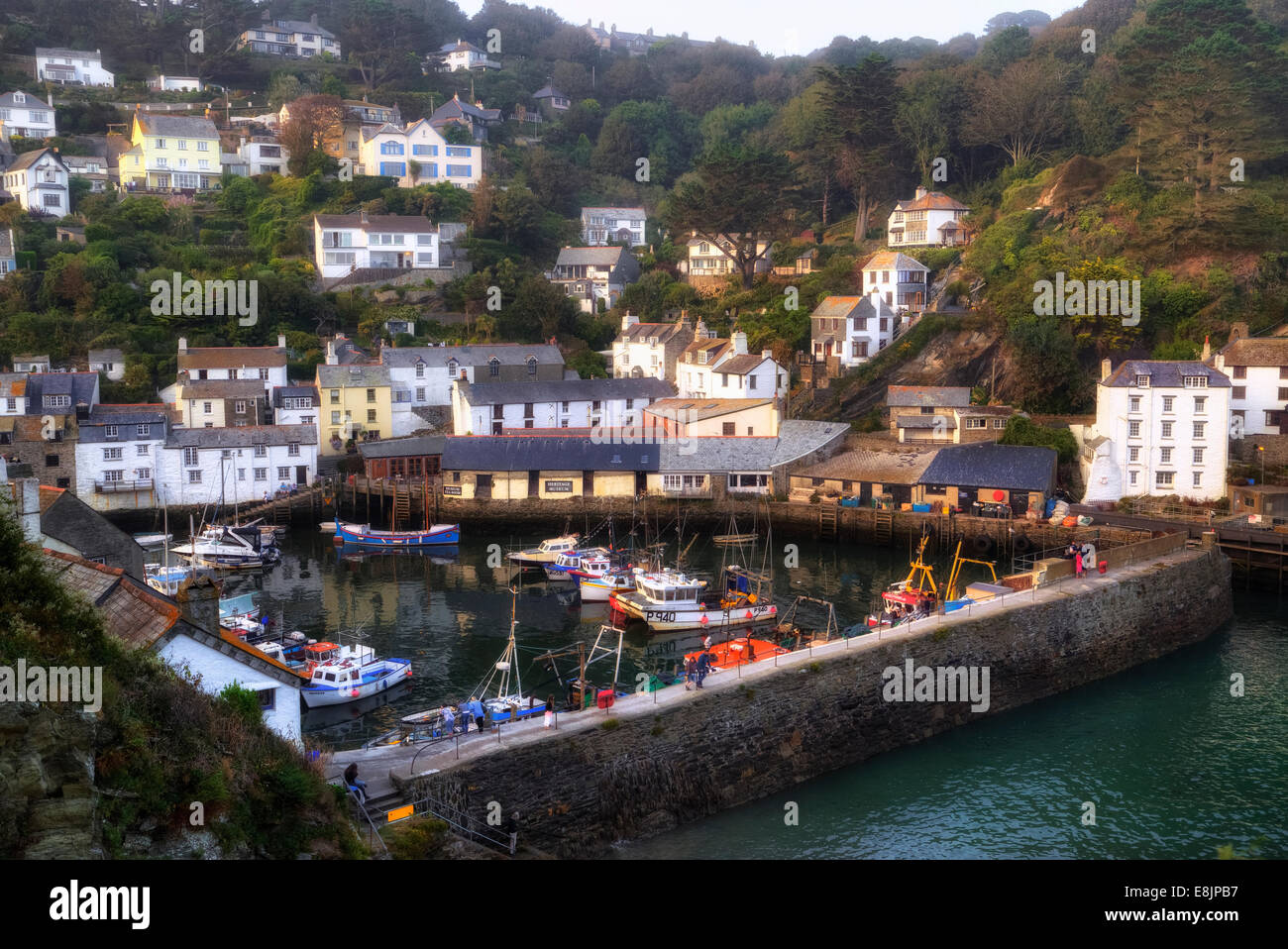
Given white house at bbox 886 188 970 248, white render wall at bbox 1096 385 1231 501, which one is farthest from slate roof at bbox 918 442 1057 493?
white house at bbox 886 188 970 248

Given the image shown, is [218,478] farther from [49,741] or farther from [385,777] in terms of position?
[49,741]

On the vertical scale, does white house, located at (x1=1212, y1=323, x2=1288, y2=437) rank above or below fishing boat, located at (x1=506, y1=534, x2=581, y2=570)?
above

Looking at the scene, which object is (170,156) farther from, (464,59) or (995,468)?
(995,468)

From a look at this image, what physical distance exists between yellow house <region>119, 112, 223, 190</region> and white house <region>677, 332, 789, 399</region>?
34102 mm

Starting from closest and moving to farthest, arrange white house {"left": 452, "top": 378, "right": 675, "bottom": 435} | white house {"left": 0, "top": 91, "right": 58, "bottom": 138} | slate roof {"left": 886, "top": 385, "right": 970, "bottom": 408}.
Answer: slate roof {"left": 886, "top": 385, "right": 970, "bottom": 408} → white house {"left": 452, "top": 378, "right": 675, "bottom": 435} → white house {"left": 0, "top": 91, "right": 58, "bottom": 138}

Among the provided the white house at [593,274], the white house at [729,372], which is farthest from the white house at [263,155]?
the white house at [729,372]

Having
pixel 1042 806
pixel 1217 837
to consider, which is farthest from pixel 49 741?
pixel 1217 837

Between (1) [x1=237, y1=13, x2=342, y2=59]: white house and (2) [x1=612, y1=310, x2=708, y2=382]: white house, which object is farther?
(1) [x1=237, y1=13, x2=342, y2=59]: white house

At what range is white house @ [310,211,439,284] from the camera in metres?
62.9

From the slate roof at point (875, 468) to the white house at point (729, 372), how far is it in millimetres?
7225

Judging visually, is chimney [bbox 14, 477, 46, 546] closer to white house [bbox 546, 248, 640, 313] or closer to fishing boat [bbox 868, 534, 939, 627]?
fishing boat [bbox 868, 534, 939, 627]

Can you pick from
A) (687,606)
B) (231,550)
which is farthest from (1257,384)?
(231,550)

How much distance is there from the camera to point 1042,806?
2070cm

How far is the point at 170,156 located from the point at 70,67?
1794 centimetres
